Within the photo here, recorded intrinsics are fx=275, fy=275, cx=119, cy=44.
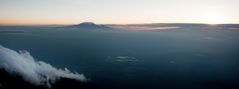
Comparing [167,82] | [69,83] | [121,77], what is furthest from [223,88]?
[69,83]

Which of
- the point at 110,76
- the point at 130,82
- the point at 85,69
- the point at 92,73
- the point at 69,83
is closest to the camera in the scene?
the point at 130,82

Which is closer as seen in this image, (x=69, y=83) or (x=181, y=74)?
(x=181, y=74)

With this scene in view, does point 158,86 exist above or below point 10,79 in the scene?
above

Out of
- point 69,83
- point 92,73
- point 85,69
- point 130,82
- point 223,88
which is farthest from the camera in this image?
point 69,83

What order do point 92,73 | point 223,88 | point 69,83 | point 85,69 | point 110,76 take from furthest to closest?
A: point 69,83 → point 85,69 → point 92,73 → point 110,76 → point 223,88

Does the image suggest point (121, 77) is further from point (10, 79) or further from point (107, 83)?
point (10, 79)

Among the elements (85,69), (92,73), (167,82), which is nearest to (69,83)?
(85,69)

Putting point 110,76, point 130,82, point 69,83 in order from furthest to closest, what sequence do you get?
point 69,83 < point 110,76 < point 130,82

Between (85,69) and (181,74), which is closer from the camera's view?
(181,74)

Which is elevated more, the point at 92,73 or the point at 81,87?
the point at 92,73
